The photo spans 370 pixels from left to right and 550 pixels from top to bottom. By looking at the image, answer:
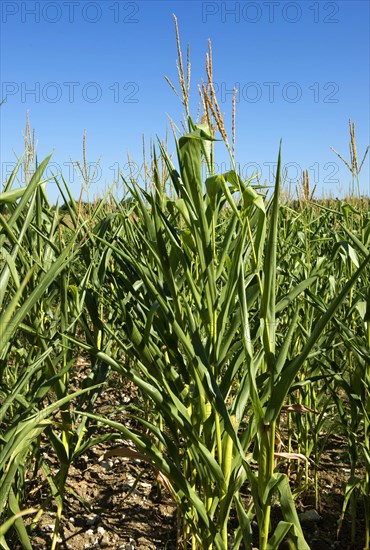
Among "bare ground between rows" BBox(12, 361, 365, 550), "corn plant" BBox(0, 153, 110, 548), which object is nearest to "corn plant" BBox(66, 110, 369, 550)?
"corn plant" BBox(0, 153, 110, 548)

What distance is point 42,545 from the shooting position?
5.48 feet

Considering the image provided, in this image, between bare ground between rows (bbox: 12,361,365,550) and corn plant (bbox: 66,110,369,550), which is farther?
bare ground between rows (bbox: 12,361,365,550)

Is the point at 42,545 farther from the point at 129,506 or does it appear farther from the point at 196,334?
the point at 196,334

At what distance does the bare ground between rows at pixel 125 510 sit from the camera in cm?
170

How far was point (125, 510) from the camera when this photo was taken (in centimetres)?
188

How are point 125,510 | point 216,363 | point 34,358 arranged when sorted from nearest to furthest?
point 216,363
point 34,358
point 125,510

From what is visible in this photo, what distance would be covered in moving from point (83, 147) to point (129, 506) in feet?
4.21

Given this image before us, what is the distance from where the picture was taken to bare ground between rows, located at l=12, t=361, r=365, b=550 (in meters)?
1.70

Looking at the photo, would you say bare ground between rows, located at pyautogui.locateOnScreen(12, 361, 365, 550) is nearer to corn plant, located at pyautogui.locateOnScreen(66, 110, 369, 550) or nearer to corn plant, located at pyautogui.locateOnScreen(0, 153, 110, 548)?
corn plant, located at pyautogui.locateOnScreen(0, 153, 110, 548)

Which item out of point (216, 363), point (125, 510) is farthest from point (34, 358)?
point (125, 510)

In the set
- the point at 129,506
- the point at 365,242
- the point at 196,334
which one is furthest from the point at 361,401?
the point at 129,506

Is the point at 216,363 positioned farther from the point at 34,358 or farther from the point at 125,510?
the point at 125,510

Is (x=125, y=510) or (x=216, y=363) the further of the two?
(x=125, y=510)

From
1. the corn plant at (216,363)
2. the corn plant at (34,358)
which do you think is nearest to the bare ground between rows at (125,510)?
the corn plant at (34,358)
